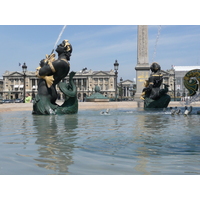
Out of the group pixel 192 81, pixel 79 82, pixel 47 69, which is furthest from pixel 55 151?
pixel 79 82

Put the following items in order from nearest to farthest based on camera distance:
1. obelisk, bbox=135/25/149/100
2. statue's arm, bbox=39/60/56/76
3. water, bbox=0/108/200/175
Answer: water, bbox=0/108/200/175
statue's arm, bbox=39/60/56/76
obelisk, bbox=135/25/149/100

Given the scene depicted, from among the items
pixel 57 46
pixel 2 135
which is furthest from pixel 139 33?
pixel 2 135

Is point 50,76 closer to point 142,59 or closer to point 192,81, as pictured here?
point 192,81

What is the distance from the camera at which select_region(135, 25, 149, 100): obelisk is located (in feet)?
96.0

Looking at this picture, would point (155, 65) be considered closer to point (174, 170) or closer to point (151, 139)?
point (151, 139)

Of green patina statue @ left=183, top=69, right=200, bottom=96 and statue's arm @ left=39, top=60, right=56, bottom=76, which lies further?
green patina statue @ left=183, top=69, right=200, bottom=96

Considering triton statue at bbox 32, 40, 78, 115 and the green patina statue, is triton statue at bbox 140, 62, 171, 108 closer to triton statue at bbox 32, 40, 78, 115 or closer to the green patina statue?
the green patina statue

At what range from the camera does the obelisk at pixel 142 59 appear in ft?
96.0

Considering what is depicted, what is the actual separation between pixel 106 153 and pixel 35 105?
317 inches

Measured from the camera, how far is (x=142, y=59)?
29.8 meters

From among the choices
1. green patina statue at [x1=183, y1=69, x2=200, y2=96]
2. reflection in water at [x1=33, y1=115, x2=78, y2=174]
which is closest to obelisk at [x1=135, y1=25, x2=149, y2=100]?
green patina statue at [x1=183, y1=69, x2=200, y2=96]
